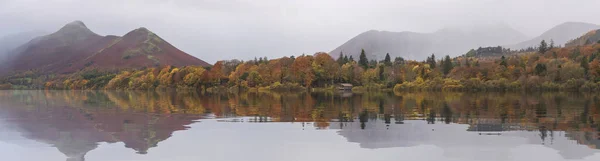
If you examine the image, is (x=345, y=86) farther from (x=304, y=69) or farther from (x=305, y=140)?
(x=305, y=140)

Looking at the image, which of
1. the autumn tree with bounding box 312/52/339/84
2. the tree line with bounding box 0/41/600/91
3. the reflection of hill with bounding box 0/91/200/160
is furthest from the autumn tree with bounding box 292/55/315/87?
the reflection of hill with bounding box 0/91/200/160

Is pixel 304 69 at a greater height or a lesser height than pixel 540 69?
greater

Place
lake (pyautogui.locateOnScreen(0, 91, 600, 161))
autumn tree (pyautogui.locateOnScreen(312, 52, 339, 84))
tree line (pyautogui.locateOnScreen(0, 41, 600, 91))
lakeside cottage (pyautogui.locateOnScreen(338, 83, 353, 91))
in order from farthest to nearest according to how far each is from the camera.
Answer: autumn tree (pyautogui.locateOnScreen(312, 52, 339, 84))
lakeside cottage (pyautogui.locateOnScreen(338, 83, 353, 91))
tree line (pyautogui.locateOnScreen(0, 41, 600, 91))
lake (pyautogui.locateOnScreen(0, 91, 600, 161))

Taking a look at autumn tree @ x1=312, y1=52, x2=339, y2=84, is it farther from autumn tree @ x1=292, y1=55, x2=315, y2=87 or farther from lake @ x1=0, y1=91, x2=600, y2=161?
lake @ x1=0, y1=91, x2=600, y2=161

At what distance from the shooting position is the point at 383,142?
16.6 m

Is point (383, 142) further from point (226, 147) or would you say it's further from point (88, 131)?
point (88, 131)

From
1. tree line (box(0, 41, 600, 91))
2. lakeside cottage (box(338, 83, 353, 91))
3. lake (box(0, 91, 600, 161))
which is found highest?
tree line (box(0, 41, 600, 91))

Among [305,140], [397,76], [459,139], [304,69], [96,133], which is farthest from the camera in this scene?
[304,69]

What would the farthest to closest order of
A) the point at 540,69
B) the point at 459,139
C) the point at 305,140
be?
the point at 540,69 < the point at 459,139 < the point at 305,140

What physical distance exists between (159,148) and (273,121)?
988 centimetres

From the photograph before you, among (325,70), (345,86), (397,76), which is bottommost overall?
(345,86)

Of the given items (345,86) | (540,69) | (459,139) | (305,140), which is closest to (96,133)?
(305,140)

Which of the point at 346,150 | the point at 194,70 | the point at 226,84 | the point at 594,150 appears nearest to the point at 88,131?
the point at 346,150

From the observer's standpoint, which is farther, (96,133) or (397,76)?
(397,76)
